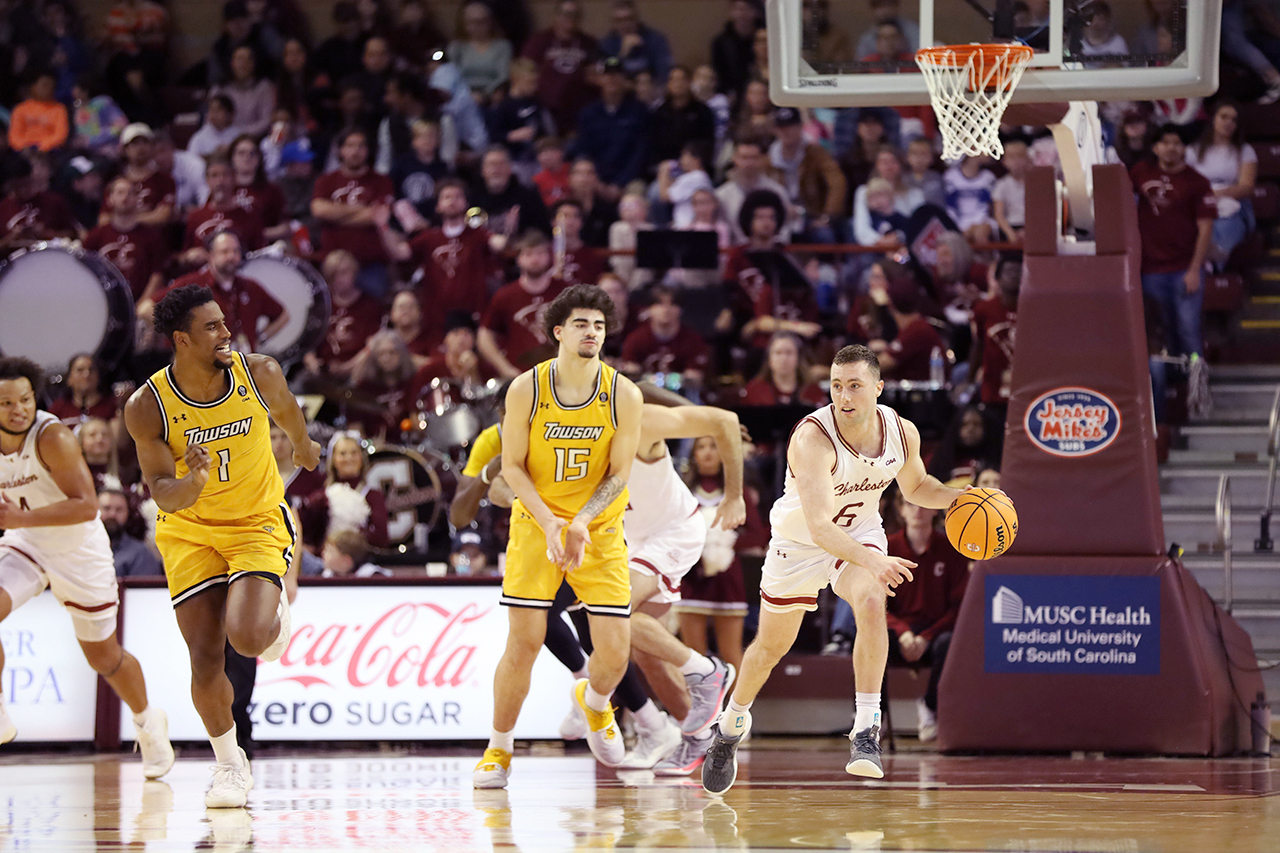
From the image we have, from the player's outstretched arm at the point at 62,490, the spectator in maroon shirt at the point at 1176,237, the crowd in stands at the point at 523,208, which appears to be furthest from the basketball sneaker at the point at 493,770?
the spectator in maroon shirt at the point at 1176,237

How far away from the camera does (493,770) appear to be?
24.8ft

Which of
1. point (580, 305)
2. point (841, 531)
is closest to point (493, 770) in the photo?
point (841, 531)

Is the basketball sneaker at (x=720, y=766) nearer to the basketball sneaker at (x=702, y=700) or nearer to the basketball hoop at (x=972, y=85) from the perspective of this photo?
the basketball sneaker at (x=702, y=700)

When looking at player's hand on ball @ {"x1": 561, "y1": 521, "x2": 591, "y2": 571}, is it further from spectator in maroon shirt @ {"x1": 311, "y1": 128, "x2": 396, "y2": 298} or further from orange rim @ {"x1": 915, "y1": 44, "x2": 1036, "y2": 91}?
spectator in maroon shirt @ {"x1": 311, "y1": 128, "x2": 396, "y2": 298}

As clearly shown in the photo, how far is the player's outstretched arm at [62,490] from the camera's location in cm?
793

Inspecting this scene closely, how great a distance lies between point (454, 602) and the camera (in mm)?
10281

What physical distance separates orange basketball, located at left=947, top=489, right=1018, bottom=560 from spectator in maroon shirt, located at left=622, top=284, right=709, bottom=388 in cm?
594

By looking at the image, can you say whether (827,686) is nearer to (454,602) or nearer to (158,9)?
(454,602)

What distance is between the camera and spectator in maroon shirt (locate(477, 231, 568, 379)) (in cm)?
1301

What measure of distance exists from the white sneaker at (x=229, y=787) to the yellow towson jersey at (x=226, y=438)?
1053 mm

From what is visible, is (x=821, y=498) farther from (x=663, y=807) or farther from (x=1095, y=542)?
(x=1095, y=542)

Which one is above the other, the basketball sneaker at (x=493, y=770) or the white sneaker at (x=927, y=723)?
the basketball sneaker at (x=493, y=770)

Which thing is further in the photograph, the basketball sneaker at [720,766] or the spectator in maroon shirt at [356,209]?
the spectator in maroon shirt at [356,209]

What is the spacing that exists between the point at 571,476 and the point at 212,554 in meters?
1.66
